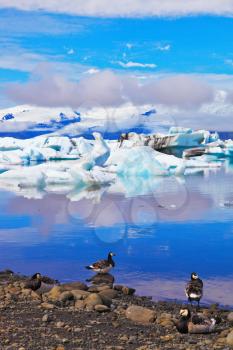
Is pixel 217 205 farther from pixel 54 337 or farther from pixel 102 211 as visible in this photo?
pixel 54 337

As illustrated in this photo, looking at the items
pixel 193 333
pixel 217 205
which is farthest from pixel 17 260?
pixel 217 205

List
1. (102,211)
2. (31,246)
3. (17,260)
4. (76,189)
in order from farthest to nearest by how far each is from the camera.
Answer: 1. (76,189)
2. (102,211)
3. (31,246)
4. (17,260)

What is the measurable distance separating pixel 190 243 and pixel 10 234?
193 inches

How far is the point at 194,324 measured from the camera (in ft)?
22.8

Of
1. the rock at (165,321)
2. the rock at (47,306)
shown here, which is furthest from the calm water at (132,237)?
the rock at (47,306)

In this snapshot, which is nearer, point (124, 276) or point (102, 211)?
point (124, 276)

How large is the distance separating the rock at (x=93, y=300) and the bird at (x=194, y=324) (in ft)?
4.46

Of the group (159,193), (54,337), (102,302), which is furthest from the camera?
(159,193)

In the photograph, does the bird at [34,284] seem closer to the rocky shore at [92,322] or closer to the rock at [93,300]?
the rocky shore at [92,322]

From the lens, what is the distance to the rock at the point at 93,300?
26.2 ft

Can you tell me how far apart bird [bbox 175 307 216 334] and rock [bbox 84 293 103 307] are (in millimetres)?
1359

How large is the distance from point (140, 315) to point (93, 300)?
32.3 inches

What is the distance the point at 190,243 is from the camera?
14.6 meters

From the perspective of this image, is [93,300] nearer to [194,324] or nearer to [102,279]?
[194,324]
